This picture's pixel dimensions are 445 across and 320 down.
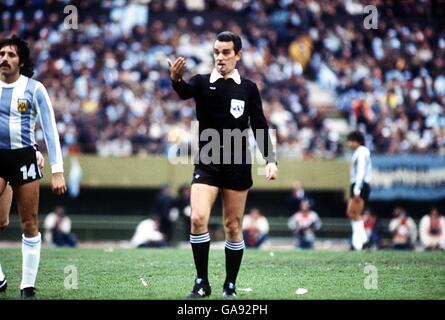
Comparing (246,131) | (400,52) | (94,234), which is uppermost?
(400,52)

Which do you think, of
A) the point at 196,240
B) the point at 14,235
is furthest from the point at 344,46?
the point at 196,240

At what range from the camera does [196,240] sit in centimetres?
814

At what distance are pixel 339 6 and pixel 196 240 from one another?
22.1 meters

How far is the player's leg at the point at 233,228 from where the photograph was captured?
8.20m

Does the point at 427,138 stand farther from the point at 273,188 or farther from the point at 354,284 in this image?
the point at 354,284

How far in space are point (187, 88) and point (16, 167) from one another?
178 cm

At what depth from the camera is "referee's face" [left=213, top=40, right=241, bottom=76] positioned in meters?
8.20

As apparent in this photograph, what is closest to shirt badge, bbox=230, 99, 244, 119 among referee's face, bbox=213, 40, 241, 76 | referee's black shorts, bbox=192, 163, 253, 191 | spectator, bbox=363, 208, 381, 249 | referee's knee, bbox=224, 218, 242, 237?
referee's face, bbox=213, 40, 241, 76

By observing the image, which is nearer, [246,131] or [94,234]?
[246,131]

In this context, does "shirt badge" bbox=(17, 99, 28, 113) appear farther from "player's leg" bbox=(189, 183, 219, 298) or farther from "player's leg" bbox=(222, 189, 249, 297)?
"player's leg" bbox=(222, 189, 249, 297)

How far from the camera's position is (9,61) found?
7.86 metres

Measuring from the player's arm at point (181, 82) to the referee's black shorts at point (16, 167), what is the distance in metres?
1.56

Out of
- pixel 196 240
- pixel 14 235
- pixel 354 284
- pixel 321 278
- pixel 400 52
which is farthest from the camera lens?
pixel 400 52

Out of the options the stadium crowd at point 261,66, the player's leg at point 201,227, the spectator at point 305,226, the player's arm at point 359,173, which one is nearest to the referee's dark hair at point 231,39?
the player's leg at point 201,227
